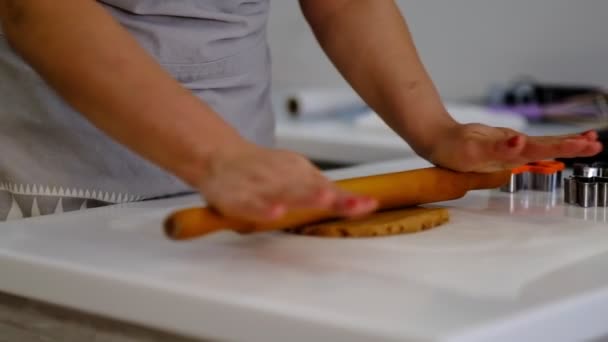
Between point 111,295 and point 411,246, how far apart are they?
0.22 m

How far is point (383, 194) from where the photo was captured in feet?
2.73

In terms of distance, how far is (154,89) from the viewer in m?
0.71

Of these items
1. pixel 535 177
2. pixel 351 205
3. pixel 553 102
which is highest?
pixel 351 205

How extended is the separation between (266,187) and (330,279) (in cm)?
7

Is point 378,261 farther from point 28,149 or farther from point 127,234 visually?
point 28,149

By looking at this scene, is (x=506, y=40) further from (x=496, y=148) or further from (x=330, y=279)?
(x=330, y=279)

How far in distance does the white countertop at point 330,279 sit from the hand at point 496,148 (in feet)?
0.19

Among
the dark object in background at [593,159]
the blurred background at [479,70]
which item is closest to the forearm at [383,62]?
the dark object in background at [593,159]

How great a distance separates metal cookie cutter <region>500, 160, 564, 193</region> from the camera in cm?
103

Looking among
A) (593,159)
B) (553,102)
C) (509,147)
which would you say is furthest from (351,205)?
(553,102)

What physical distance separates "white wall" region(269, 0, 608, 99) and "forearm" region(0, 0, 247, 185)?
1.45m

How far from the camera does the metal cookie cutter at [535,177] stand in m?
1.03

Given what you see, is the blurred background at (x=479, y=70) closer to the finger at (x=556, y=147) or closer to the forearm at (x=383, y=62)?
the forearm at (x=383, y=62)

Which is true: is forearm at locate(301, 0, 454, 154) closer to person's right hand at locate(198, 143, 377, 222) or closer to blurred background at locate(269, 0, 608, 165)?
person's right hand at locate(198, 143, 377, 222)
